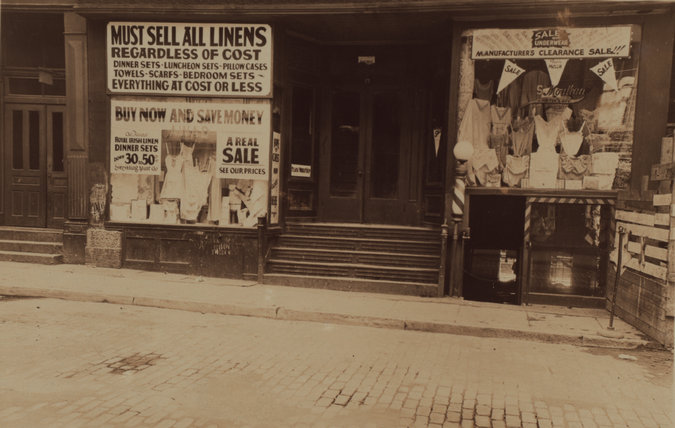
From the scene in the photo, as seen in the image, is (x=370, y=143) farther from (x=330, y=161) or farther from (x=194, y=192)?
(x=194, y=192)

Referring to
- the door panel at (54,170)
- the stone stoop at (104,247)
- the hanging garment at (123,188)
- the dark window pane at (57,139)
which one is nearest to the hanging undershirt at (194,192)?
the hanging garment at (123,188)

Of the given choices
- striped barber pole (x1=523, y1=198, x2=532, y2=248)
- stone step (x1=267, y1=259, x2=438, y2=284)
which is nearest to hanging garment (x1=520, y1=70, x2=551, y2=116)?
striped barber pole (x1=523, y1=198, x2=532, y2=248)

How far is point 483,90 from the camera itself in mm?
9664

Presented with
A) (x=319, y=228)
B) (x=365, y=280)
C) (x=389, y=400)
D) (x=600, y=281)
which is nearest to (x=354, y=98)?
(x=319, y=228)

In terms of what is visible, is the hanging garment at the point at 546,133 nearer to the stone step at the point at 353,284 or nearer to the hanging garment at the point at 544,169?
the hanging garment at the point at 544,169

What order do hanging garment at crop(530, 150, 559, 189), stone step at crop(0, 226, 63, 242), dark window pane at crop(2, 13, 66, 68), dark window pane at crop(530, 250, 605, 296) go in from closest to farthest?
dark window pane at crop(530, 250, 605, 296)
hanging garment at crop(530, 150, 559, 189)
stone step at crop(0, 226, 63, 242)
dark window pane at crop(2, 13, 66, 68)

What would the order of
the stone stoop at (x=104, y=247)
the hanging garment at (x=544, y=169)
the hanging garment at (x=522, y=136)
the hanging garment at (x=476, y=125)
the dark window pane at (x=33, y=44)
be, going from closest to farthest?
1. the hanging garment at (x=544, y=169)
2. the hanging garment at (x=522, y=136)
3. the hanging garment at (x=476, y=125)
4. the stone stoop at (x=104, y=247)
5. the dark window pane at (x=33, y=44)

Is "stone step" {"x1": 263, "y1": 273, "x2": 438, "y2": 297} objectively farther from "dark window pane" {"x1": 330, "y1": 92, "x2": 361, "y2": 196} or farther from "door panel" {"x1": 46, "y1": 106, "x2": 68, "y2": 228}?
"door panel" {"x1": 46, "y1": 106, "x2": 68, "y2": 228}

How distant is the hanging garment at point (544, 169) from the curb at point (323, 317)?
10.1ft

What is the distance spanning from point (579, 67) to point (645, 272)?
3.77 metres

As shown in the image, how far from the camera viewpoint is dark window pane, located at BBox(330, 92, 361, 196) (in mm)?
11672

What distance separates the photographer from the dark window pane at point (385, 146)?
11.6m

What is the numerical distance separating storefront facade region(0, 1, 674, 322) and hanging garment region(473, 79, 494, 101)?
0.02 metres

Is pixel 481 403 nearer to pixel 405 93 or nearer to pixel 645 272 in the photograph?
pixel 645 272
